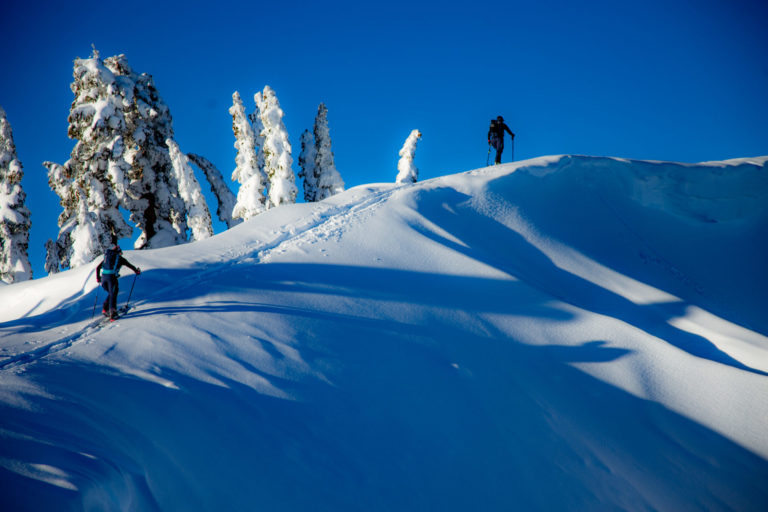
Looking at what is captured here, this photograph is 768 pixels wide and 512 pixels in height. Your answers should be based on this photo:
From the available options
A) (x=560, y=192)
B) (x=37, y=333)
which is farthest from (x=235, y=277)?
(x=560, y=192)

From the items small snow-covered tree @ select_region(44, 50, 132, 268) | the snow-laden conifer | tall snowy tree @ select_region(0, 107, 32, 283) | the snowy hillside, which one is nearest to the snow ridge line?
the snowy hillside

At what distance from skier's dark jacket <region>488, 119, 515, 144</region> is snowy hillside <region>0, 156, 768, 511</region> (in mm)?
7224

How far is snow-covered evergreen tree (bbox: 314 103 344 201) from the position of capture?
100ft

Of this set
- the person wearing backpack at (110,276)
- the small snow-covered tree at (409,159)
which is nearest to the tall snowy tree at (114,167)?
the person wearing backpack at (110,276)

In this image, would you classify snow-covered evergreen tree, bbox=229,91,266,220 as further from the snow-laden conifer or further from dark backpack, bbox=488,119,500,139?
dark backpack, bbox=488,119,500,139

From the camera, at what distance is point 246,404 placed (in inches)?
189

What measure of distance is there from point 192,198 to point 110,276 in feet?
66.5

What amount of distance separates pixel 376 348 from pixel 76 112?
20.0 metres

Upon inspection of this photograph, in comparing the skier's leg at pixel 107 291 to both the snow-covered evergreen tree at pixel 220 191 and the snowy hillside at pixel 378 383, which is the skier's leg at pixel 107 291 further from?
the snow-covered evergreen tree at pixel 220 191

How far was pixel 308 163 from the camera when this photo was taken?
30.8 meters

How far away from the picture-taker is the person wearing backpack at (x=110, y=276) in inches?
280

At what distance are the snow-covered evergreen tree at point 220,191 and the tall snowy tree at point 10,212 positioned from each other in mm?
10087

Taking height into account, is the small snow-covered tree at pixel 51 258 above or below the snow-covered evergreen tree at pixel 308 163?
below

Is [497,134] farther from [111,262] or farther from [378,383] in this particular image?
[111,262]
